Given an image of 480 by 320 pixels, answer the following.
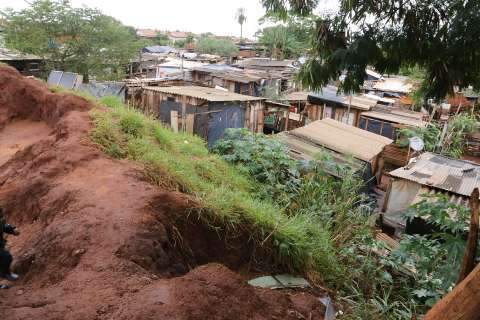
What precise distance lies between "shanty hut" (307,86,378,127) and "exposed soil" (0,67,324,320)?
55.4ft

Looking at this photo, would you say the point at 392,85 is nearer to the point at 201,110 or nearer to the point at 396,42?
the point at 201,110

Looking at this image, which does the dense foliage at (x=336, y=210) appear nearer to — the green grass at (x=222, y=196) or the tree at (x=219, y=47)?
the green grass at (x=222, y=196)

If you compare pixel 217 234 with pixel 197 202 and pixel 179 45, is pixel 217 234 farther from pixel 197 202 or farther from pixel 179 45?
pixel 179 45

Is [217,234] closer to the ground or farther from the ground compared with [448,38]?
closer to the ground

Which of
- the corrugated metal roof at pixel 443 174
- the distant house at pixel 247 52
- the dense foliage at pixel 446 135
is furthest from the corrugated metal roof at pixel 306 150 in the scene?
the distant house at pixel 247 52

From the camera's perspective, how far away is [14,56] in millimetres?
17891

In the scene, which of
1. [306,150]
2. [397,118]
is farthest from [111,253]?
[397,118]

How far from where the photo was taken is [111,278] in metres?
2.80

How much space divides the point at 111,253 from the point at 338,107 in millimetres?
19076

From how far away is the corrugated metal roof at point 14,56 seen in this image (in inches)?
687

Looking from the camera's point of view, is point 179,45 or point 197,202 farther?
point 179,45

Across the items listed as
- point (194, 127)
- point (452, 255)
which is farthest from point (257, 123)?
point (452, 255)

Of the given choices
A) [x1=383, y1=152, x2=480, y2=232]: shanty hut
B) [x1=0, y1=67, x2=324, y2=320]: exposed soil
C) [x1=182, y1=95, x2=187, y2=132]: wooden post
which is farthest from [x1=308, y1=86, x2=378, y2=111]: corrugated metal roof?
[x1=0, y1=67, x2=324, y2=320]: exposed soil

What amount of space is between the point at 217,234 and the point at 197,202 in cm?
42
